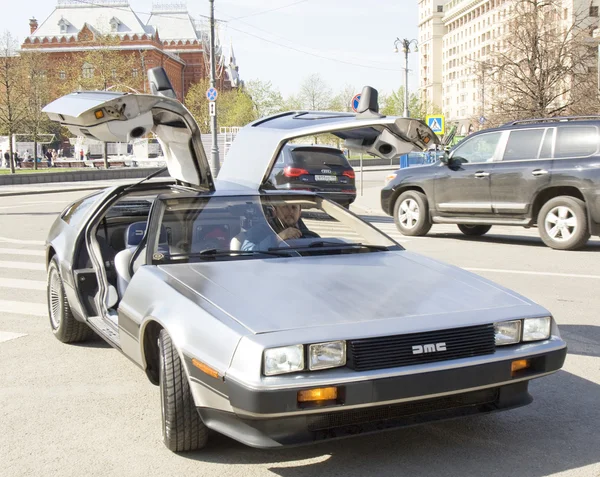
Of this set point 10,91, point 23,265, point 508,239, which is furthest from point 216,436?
point 10,91

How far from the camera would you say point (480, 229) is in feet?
46.8

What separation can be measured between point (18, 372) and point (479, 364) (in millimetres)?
3383

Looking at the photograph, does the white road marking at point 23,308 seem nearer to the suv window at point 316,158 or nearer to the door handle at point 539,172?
the door handle at point 539,172

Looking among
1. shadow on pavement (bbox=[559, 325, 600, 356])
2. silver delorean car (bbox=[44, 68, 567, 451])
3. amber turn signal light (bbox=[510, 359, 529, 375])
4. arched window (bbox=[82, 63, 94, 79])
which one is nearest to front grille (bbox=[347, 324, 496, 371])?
silver delorean car (bbox=[44, 68, 567, 451])

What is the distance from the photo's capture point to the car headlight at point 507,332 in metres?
3.81

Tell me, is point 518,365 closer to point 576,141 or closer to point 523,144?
point 576,141

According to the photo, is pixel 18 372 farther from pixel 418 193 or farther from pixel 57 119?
pixel 418 193

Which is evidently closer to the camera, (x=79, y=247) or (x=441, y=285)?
(x=441, y=285)

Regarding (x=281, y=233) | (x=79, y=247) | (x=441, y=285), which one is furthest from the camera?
(x=79, y=247)

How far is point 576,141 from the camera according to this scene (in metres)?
12.1

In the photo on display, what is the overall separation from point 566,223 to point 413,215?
3.03 meters

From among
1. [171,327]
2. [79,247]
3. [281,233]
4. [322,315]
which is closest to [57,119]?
[79,247]

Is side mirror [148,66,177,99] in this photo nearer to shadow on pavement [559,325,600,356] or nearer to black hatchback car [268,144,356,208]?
shadow on pavement [559,325,600,356]

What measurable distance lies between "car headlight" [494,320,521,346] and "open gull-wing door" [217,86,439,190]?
6.73 ft
